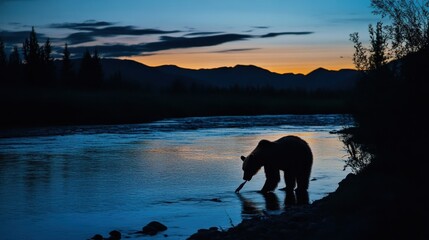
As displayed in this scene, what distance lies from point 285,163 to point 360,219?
6.73 meters

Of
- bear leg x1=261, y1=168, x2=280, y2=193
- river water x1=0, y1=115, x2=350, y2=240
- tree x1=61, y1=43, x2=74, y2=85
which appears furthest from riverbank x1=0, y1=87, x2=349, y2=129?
tree x1=61, y1=43, x2=74, y2=85

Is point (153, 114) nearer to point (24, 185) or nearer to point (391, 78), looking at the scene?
point (24, 185)

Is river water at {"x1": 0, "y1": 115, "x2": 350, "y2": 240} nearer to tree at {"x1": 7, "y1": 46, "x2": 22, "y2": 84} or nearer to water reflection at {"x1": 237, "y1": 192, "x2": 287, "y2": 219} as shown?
water reflection at {"x1": 237, "y1": 192, "x2": 287, "y2": 219}

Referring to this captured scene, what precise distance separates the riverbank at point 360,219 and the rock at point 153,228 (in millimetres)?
943

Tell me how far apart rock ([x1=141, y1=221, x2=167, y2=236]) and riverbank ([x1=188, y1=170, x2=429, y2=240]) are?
0.94m

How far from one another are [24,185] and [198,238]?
25.7ft

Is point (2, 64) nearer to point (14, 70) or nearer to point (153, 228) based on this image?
point (14, 70)

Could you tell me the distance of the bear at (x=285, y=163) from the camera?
1363 centimetres

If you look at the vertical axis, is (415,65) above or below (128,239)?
above

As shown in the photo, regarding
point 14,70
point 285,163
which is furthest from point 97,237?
point 14,70

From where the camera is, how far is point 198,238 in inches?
338

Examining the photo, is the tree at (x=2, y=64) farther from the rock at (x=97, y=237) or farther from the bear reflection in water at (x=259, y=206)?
the rock at (x=97, y=237)

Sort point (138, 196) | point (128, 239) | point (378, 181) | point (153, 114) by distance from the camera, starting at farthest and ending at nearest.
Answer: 1. point (153, 114)
2. point (138, 196)
3. point (128, 239)
4. point (378, 181)

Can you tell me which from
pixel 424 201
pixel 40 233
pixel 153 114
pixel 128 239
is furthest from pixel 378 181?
pixel 153 114
